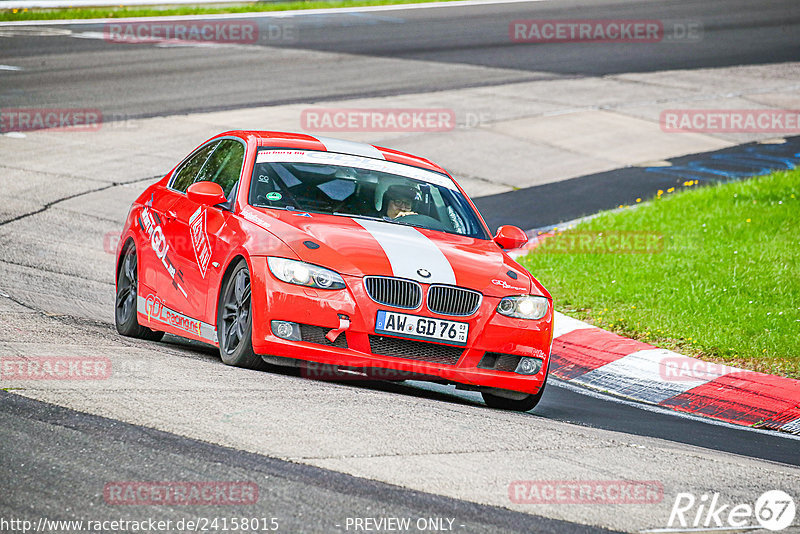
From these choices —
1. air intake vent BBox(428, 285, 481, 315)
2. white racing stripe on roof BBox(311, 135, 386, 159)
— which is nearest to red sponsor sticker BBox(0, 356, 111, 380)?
air intake vent BBox(428, 285, 481, 315)

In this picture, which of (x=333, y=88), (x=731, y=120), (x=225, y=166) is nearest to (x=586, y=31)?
(x=731, y=120)

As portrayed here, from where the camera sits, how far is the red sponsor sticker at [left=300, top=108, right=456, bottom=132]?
741 inches

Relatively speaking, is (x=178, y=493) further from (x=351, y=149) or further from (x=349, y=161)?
(x=351, y=149)

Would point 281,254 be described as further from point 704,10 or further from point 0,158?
point 704,10

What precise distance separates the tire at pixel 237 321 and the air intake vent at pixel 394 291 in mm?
755

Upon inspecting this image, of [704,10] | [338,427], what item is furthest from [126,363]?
[704,10]

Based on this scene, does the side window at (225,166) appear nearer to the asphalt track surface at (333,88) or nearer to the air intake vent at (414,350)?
the asphalt track surface at (333,88)

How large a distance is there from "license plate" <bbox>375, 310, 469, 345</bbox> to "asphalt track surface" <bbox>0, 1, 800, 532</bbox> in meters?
0.74

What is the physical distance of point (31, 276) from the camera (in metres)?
10.4

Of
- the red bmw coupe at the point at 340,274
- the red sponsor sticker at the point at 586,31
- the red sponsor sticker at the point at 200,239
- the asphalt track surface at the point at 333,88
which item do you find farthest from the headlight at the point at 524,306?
the red sponsor sticker at the point at 586,31

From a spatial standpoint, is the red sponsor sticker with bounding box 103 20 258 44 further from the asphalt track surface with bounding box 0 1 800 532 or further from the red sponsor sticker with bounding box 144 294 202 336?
the red sponsor sticker with bounding box 144 294 202 336

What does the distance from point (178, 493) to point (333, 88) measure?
57.5ft

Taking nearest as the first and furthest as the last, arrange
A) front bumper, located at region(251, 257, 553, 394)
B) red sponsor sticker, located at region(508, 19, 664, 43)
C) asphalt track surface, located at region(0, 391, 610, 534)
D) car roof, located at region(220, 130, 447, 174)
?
asphalt track surface, located at region(0, 391, 610, 534)
front bumper, located at region(251, 257, 553, 394)
car roof, located at region(220, 130, 447, 174)
red sponsor sticker, located at region(508, 19, 664, 43)
